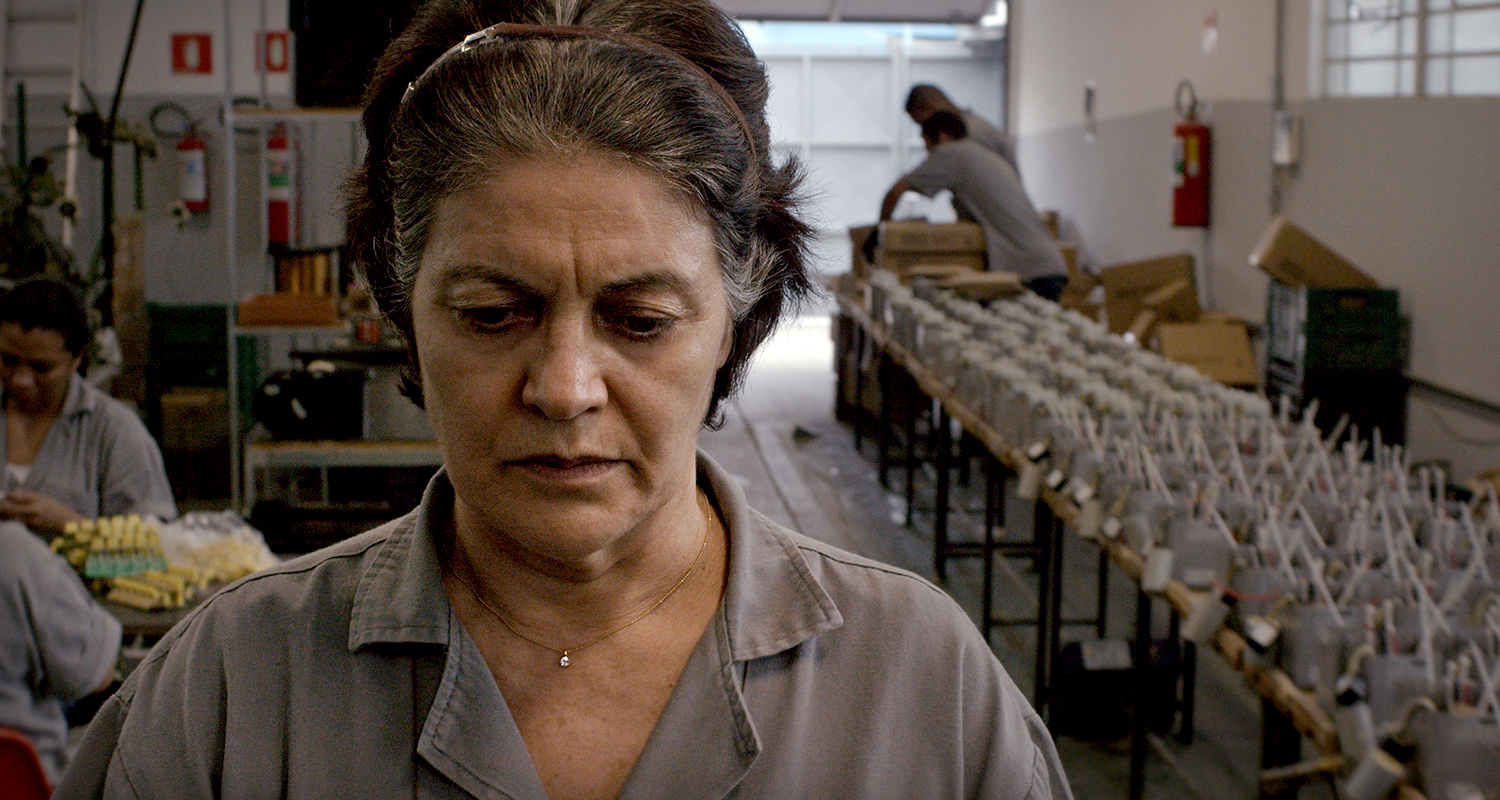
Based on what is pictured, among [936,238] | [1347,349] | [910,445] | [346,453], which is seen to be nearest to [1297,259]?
[1347,349]

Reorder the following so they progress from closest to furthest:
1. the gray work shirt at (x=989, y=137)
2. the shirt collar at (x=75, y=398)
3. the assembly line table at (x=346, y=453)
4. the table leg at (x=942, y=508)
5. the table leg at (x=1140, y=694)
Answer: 1. the table leg at (x=1140, y=694)
2. the shirt collar at (x=75, y=398)
3. the assembly line table at (x=346, y=453)
4. the table leg at (x=942, y=508)
5. the gray work shirt at (x=989, y=137)

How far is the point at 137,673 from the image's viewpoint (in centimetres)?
114

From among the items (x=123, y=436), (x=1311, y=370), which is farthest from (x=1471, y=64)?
(x=123, y=436)

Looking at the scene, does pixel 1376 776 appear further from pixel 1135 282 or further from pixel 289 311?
pixel 1135 282

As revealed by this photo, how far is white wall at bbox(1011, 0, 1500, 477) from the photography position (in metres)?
5.23

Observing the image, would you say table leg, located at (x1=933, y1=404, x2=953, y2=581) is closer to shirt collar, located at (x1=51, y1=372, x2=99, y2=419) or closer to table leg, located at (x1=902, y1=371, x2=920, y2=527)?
table leg, located at (x1=902, y1=371, x2=920, y2=527)

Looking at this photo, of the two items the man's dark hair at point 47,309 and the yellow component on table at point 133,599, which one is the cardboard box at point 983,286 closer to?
the man's dark hair at point 47,309

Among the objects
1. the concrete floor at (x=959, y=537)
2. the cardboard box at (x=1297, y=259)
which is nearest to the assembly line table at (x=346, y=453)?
the concrete floor at (x=959, y=537)

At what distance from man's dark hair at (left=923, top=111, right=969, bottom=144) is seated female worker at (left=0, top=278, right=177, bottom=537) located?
4.37 m

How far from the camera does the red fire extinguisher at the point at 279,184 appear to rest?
24.0ft

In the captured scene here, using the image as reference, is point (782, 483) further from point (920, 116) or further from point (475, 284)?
point (475, 284)

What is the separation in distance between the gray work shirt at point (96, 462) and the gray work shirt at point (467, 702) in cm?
285

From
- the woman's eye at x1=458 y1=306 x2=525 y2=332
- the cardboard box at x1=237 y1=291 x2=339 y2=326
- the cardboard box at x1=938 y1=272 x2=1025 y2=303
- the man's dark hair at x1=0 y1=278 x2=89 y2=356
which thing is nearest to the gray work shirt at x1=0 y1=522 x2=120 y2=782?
the man's dark hair at x1=0 y1=278 x2=89 y2=356

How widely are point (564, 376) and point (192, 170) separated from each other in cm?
809
